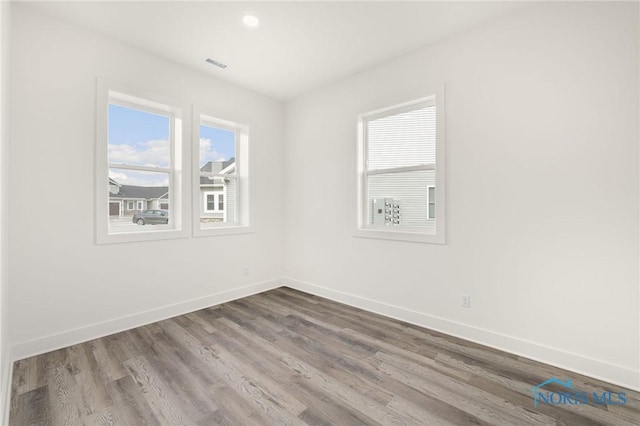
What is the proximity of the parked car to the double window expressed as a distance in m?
0.01

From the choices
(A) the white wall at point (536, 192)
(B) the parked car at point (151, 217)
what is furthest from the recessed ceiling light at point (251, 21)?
(B) the parked car at point (151, 217)

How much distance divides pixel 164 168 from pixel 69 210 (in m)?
0.98

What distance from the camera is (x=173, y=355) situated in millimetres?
2371

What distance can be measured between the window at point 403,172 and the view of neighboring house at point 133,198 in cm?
230

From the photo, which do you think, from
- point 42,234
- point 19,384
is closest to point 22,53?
point 42,234

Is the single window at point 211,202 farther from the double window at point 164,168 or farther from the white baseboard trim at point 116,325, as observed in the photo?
the white baseboard trim at point 116,325

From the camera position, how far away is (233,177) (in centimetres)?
399

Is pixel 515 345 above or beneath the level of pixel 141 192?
beneath

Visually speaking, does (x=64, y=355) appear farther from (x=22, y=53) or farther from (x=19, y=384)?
(x=22, y=53)

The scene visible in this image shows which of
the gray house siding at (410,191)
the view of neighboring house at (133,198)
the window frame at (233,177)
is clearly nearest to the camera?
the view of neighboring house at (133,198)

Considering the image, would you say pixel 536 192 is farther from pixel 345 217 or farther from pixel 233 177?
pixel 233 177

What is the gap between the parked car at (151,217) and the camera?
123 inches

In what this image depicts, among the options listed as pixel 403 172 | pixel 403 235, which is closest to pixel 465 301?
pixel 403 235

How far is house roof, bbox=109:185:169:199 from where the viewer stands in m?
3.01
